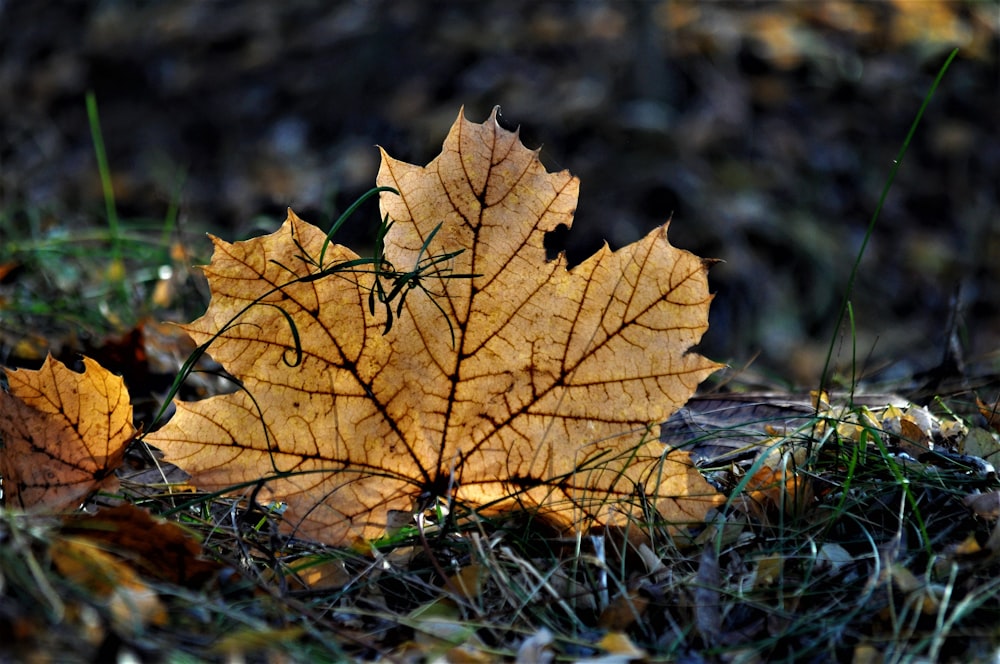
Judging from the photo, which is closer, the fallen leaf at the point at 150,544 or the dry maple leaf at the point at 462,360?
the fallen leaf at the point at 150,544

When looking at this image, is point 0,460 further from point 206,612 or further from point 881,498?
point 881,498

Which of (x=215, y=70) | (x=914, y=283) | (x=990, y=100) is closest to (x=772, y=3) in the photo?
(x=990, y=100)

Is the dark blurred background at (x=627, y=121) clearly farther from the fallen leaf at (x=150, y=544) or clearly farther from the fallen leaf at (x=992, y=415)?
the fallen leaf at (x=150, y=544)

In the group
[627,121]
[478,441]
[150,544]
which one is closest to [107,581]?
[150,544]

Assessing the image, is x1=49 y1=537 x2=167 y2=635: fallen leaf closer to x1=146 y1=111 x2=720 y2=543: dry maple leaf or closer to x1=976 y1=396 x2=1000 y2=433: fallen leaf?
x1=146 y1=111 x2=720 y2=543: dry maple leaf

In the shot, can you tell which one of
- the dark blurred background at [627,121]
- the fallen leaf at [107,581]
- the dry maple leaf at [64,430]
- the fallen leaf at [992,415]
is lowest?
the fallen leaf at [992,415]

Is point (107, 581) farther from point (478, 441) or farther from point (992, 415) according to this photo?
point (992, 415)

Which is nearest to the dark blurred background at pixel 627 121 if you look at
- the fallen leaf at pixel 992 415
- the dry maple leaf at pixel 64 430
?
the fallen leaf at pixel 992 415
